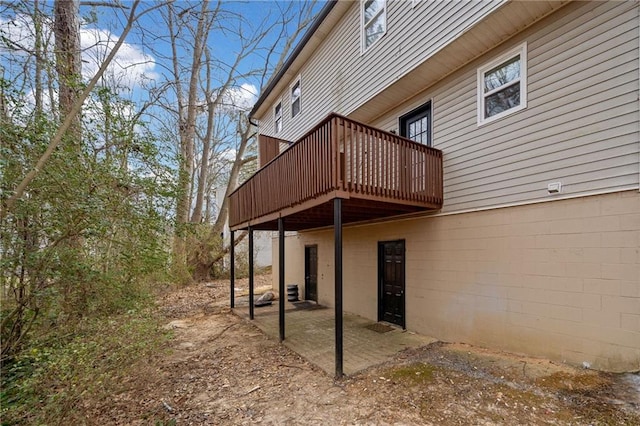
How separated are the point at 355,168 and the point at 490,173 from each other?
2366 mm

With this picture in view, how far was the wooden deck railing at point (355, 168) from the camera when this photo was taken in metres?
4.68

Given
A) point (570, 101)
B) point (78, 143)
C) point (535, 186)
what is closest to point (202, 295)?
point (78, 143)

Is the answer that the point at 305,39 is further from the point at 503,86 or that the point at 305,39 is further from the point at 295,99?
the point at 503,86

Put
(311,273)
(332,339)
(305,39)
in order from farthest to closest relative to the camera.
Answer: (311,273) → (305,39) → (332,339)

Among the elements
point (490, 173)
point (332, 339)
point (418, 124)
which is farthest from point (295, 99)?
point (332, 339)

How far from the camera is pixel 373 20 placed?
705 centimetres

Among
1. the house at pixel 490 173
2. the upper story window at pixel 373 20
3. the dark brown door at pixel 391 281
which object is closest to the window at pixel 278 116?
the house at pixel 490 173

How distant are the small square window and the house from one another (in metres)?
2.95

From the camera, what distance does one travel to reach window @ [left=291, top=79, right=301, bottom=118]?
408 inches

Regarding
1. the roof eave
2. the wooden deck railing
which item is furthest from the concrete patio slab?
the roof eave

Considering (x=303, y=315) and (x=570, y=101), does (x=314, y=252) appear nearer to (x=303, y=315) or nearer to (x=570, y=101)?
(x=303, y=315)

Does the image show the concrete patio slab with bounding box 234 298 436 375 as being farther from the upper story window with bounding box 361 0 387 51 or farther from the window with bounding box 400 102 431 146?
the upper story window with bounding box 361 0 387 51

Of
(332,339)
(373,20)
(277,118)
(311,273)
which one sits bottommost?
(332,339)

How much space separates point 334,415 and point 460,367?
218 centimetres
